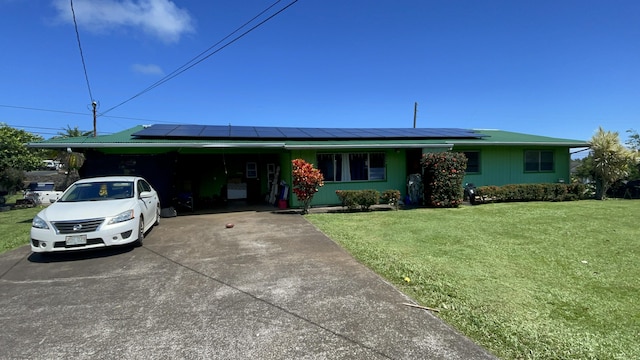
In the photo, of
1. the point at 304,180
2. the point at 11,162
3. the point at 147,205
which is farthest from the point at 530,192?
the point at 11,162

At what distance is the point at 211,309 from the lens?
3.73m

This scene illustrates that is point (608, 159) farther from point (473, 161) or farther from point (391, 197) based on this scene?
point (391, 197)

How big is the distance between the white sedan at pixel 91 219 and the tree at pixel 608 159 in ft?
56.5

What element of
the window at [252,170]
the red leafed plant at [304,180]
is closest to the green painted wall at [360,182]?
the red leafed plant at [304,180]

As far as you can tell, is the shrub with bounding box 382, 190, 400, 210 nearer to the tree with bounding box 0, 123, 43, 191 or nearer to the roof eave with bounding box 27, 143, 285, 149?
the roof eave with bounding box 27, 143, 285, 149

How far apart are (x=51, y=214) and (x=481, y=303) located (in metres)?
7.00

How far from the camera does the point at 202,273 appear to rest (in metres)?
4.99

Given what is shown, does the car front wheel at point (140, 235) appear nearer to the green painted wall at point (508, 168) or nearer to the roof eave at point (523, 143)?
the roof eave at point (523, 143)

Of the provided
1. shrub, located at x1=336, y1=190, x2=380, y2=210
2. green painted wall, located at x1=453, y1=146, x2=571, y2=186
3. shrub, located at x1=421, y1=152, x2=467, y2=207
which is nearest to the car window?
shrub, located at x1=336, y1=190, x2=380, y2=210

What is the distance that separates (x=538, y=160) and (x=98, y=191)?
16652 millimetres

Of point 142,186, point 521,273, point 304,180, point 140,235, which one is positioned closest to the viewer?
point 521,273

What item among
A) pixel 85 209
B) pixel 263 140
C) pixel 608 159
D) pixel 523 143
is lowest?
pixel 85 209

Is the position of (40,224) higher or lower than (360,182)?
lower

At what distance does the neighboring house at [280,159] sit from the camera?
37.2 ft
